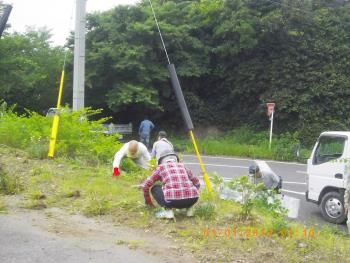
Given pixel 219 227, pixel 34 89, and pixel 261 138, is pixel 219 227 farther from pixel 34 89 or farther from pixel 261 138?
pixel 34 89

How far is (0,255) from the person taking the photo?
16.8 ft

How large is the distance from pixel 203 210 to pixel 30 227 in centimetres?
223

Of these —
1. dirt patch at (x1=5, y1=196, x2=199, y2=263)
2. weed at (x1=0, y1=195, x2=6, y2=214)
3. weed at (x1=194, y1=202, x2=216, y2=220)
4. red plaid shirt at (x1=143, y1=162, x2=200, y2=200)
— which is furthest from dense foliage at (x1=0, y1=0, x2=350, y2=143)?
red plaid shirt at (x1=143, y1=162, x2=200, y2=200)

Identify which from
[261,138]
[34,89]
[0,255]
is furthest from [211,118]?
[0,255]

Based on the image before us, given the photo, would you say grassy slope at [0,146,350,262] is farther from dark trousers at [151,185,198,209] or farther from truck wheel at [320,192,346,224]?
truck wheel at [320,192,346,224]

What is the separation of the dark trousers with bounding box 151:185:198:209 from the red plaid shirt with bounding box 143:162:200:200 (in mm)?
58

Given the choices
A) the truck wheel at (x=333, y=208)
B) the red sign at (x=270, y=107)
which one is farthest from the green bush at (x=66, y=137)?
the red sign at (x=270, y=107)

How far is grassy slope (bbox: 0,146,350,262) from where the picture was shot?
5363mm

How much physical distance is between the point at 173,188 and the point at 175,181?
9cm

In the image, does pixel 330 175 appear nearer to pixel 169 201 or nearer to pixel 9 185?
pixel 169 201

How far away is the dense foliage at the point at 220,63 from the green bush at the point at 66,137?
13.5 meters

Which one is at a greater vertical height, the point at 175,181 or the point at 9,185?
the point at 175,181

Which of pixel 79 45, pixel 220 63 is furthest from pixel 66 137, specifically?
pixel 220 63

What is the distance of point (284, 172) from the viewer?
18062mm
